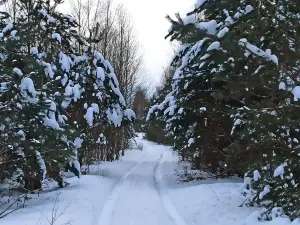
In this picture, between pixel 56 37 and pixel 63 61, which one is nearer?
pixel 56 37

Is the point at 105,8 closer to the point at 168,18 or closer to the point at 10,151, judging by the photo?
the point at 10,151

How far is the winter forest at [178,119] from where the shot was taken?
220 inches

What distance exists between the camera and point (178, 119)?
13.0 metres

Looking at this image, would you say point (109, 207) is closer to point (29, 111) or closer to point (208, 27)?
point (29, 111)

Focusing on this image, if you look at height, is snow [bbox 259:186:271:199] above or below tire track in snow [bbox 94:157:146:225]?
above

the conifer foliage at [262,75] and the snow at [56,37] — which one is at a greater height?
the snow at [56,37]

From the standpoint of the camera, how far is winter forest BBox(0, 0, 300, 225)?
18.4 ft

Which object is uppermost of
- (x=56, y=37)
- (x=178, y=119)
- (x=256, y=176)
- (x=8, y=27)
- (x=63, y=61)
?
(x=56, y=37)

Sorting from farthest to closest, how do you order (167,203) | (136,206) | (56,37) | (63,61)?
(63,61)
(56,37)
(167,203)
(136,206)

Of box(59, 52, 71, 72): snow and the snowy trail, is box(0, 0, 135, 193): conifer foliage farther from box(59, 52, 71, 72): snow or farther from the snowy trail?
the snowy trail

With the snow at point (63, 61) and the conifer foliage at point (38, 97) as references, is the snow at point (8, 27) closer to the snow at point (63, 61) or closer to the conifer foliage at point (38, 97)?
the conifer foliage at point (38, 97)

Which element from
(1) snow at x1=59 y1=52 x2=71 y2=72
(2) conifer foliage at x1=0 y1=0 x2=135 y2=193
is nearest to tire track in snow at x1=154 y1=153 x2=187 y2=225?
(2) conifer foliage at x1=0 y1=0 x2=135 y2=193

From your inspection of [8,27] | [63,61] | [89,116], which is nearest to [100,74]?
[89,116]

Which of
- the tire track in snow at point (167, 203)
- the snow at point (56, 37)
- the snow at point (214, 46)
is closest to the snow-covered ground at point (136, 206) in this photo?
the tire track in snow at point (167, 203)
